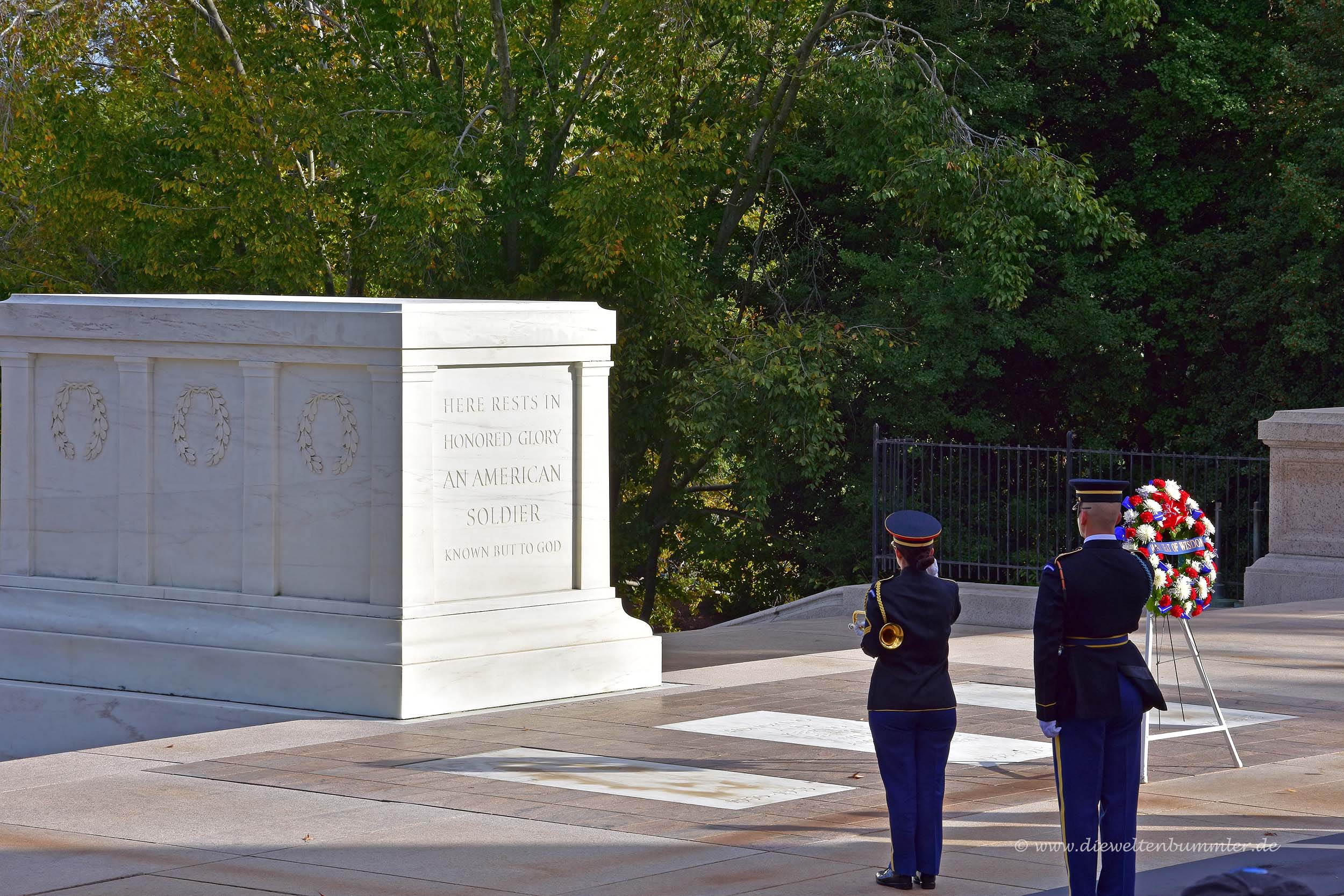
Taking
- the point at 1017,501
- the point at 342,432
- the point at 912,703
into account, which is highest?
the point at 342,432

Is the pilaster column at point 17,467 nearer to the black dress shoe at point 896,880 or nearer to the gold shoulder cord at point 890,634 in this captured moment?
the gold shoulder cord at point 890,634

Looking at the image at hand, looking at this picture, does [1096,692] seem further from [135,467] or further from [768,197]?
[768,197]

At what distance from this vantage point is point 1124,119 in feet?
88.2

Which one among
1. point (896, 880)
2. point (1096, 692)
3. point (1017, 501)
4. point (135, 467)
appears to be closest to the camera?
point (1096, 692)

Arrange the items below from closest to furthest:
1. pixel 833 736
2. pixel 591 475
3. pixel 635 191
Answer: pixel 833 736
pixel 591 475
pixel 635 191

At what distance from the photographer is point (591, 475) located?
40.0ft

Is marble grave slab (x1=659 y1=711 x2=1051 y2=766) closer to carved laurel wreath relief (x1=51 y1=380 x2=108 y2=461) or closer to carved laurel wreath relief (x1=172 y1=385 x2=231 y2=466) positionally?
carved laurel wreath relief (x1=172 y1=385 x2=231 y2=466)

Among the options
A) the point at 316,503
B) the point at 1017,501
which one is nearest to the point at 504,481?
the point at 316,503

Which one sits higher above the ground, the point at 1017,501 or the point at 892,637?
the point at 892,637

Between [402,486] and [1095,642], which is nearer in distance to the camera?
[1095,642]

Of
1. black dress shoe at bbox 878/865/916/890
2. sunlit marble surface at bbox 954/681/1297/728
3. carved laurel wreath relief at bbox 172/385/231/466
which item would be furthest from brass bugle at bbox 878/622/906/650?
carved laurel wreath relief at bbox 172/385/231/466

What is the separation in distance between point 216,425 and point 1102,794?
23.9 ft

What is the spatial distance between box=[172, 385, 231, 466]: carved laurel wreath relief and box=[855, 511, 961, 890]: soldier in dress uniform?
625 centimetres

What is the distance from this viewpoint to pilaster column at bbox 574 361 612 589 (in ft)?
39.6
